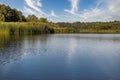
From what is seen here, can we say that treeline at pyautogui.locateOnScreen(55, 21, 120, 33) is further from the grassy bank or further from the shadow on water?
the shadow on water

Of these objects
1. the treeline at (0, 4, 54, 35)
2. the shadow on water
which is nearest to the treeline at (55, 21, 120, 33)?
the treeline at (0, 4, 54, 35)

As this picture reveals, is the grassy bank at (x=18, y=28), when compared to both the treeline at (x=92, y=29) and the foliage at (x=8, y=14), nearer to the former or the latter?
the treeline at (x=92, y=29)

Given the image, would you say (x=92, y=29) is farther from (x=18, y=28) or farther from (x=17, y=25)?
(x=18, y=28)

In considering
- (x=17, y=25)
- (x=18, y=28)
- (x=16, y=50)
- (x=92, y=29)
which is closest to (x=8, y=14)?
(x=17, y=25)

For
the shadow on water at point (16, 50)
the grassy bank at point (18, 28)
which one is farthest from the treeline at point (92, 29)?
the shadow on water at point (16, 50)

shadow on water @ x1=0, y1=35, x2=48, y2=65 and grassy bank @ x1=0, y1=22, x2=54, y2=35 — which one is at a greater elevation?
grassy bank @ x1=0, y1=22, x2=54, y2=35

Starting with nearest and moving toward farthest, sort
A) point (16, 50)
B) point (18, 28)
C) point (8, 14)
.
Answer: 1. point (16, 50)
2. point (18, 28)
3. point (8, 14)

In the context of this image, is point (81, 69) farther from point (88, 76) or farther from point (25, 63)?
point (25, 63)

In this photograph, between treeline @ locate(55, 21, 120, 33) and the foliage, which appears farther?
treeline @ locate(55, 21, 120, 33)

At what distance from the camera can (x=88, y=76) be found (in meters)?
7.44

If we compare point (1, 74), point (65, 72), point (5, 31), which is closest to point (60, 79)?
point (65, 72)

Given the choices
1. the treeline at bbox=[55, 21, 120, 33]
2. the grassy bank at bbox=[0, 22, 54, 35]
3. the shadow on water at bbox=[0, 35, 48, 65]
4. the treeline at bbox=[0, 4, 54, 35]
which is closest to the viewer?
the shadow on water at bbox=[0, 35, 48, 65]

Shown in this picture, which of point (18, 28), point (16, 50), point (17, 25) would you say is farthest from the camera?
point (17, 25)

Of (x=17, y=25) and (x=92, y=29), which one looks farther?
(x=92, y=29)
